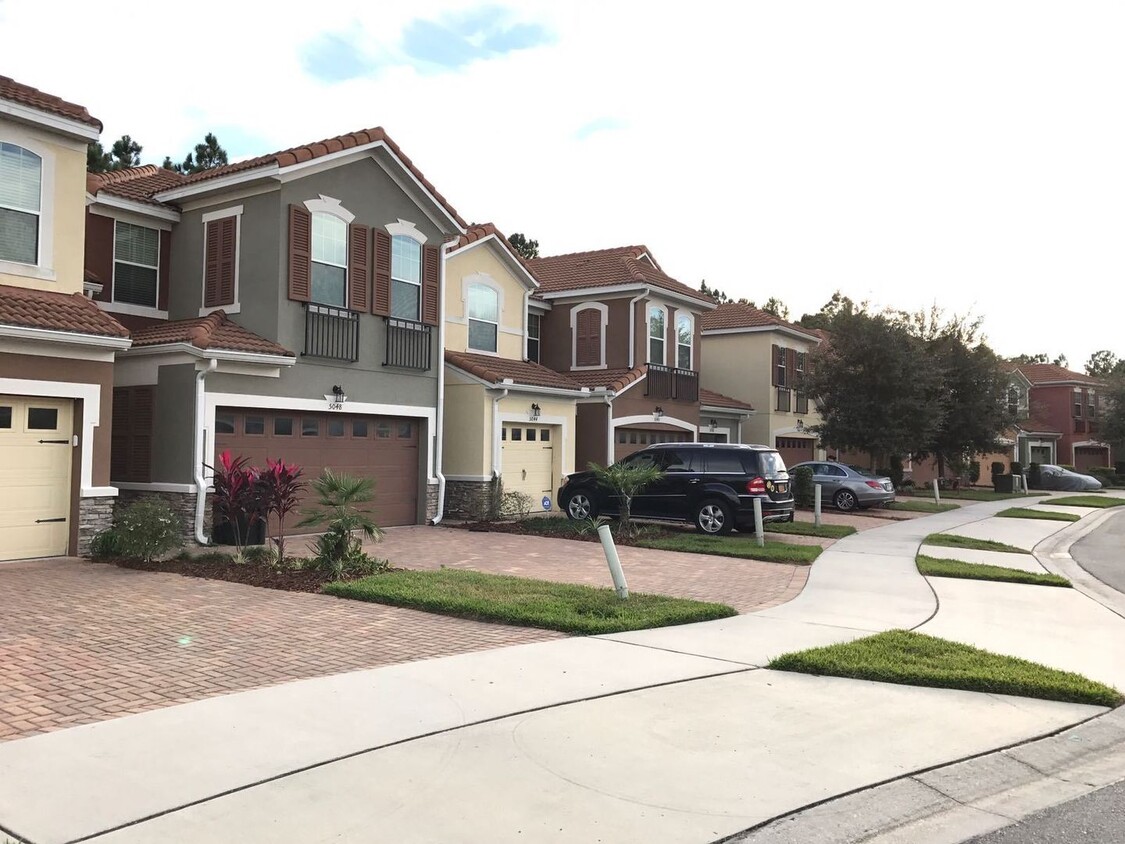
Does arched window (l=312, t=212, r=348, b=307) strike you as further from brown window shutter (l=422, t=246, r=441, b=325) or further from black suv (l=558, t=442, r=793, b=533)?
black suv (l=558, t=442, r=793, b=533)

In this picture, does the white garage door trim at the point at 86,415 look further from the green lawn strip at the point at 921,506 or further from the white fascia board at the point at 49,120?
the green lawn strip at the point at 921,506

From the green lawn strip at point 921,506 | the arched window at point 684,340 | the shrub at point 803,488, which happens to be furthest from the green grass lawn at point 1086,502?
the arched window at point 684,340

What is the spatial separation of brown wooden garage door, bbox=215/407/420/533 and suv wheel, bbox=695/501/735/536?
5.83 m

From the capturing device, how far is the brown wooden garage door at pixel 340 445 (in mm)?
15679

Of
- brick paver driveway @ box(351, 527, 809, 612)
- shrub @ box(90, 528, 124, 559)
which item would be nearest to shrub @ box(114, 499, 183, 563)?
shrub @ box(90, 528, 124, 559)

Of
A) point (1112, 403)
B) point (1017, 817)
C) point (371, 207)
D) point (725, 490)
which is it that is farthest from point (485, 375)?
point (1112, 403)

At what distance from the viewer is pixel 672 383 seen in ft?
87.2

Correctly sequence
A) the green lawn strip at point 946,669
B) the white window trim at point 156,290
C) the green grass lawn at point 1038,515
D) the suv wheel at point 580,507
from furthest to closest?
A: the green grass lawn at point 1038,515 → the suv wheel at point 580,507 → the white window trim at point 156,290 → the green lawn strip at point 946,669

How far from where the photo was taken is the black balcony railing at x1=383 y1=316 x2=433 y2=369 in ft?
59.3

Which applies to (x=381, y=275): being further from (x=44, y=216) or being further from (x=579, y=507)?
(x=579, y=507)

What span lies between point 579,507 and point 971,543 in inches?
302

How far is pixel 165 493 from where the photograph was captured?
48.8 feet

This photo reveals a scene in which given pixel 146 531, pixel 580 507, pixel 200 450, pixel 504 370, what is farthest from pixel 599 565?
pixel 504 370

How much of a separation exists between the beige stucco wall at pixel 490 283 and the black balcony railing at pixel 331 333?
13.2ft
